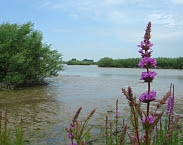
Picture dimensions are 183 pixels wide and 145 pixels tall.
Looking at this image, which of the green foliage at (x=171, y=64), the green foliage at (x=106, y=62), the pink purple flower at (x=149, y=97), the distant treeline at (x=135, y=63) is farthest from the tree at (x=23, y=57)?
the green foliage at (x=106, y=62)

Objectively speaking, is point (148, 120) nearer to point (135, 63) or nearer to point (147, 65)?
point (147, 65)

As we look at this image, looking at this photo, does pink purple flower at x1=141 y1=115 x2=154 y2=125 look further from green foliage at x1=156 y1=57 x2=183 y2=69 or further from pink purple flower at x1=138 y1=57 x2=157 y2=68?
green foliage at x1=156 y1=57 x2=183 y2=69

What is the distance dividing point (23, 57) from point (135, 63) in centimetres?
5085

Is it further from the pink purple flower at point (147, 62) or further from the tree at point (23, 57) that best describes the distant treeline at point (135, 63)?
the pink purple flower at point (147, 62)

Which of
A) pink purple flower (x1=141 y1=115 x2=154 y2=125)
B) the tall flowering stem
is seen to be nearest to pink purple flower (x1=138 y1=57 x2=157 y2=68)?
the tall flowering stem

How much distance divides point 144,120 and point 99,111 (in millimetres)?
8449

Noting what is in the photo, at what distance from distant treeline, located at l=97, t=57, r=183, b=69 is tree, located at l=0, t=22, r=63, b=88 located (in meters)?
32.4

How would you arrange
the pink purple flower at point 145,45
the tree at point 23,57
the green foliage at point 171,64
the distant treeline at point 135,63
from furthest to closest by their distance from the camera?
the distant treeline at point 135,63 < the green foliage at point 171,64 < the tree at point 23,57 < the pink purple flower at point 145,45

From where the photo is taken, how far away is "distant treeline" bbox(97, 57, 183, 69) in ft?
196

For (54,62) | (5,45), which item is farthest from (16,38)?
(54,62)

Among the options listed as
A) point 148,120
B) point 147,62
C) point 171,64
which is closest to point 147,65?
point 147,62

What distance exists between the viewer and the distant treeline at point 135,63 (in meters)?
59.6

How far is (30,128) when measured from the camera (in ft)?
23.4

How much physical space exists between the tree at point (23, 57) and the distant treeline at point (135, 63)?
106 ft
